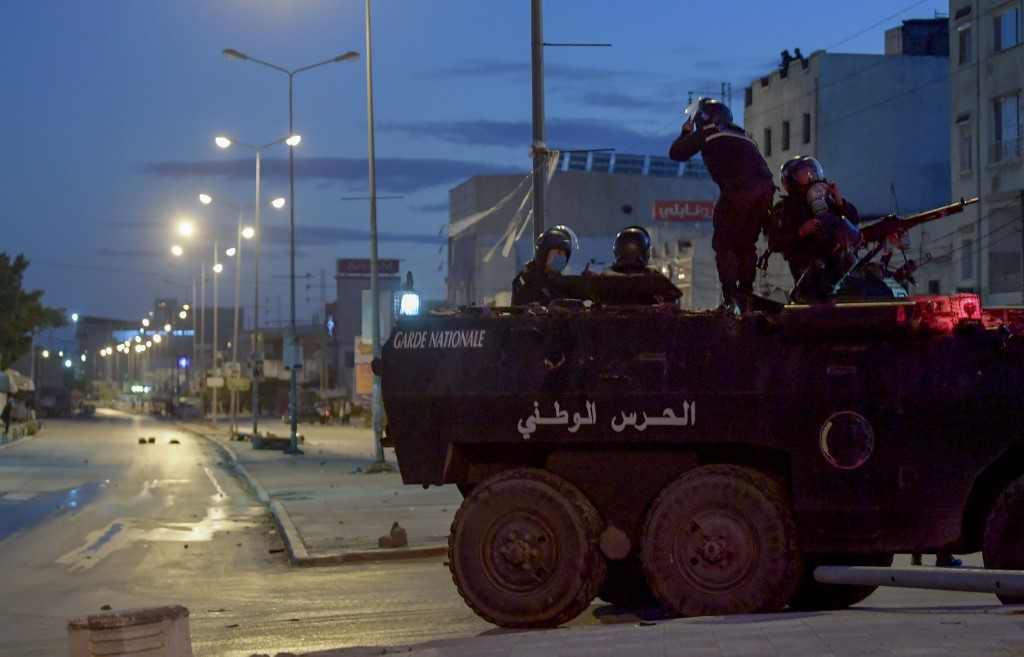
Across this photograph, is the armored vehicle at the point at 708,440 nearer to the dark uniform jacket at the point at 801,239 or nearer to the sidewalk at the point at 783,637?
the sidewalk at the point at 783,637

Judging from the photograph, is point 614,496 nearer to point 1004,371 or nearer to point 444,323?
point 444,323

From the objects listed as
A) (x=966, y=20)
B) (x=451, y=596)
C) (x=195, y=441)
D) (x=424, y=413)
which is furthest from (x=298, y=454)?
(x=424, y=413)

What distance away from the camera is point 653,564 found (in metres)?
8.00

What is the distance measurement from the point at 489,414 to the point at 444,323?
63 centimetres

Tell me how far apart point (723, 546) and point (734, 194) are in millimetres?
2460

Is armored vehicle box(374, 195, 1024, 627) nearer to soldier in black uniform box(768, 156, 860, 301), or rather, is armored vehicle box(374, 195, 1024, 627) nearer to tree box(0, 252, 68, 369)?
soldier in black uniform box(768, 156, 860, 301)

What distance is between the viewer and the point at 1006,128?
1419 inches

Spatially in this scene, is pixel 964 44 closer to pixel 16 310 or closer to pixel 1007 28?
pixel 1007 28

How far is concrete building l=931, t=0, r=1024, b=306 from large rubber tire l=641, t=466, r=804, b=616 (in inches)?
1100

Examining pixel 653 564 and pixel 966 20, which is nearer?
pixel 653 564

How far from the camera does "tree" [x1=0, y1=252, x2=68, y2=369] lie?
264 feet

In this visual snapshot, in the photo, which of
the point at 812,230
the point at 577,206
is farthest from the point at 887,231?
the point at 577,206

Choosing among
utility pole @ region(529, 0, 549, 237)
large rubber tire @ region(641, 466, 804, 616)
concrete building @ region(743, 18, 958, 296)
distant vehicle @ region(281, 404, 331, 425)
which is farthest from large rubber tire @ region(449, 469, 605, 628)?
distant vehicle @ region(281, 404, 331, 425)

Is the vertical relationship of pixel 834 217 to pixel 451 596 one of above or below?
above
